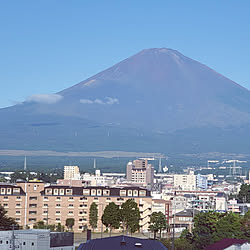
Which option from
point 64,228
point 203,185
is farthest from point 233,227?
point 203,185

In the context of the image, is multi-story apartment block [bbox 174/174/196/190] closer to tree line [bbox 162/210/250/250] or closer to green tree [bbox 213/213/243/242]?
tree line [bbox 162/210/250/250]

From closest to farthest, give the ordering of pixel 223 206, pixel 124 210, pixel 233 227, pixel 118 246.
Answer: pixel 118 246 < pixel 233 227 < pixel 124 210 < pixel 223 206

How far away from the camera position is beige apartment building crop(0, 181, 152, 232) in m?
64.4

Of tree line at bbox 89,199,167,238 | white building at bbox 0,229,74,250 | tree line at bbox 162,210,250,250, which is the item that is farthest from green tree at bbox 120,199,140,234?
white building at bbox 0,229,74,250

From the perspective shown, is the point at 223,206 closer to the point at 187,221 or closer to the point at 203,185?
the point at 187,221

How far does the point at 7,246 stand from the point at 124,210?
19699 mm

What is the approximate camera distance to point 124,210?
56188mm

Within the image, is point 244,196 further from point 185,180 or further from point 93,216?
point 185,180

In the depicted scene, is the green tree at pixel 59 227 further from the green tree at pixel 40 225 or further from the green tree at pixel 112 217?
the green tree at pixel 112 217

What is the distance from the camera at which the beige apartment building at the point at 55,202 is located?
6438cm

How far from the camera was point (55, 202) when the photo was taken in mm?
65500

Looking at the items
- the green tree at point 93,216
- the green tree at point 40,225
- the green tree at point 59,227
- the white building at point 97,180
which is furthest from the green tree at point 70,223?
the white building at point 97,180

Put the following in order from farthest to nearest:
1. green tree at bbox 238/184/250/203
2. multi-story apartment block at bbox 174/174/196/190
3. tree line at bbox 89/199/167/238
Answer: multi-story apartment block at bbox 174/174/196/190 < green tree at bbox 238/184/250/203 < tree line at bbox 89/199/167/238

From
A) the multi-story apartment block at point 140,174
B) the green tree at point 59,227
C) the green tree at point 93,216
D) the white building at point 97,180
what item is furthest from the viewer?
the multi-story apartment block at point 140,174
